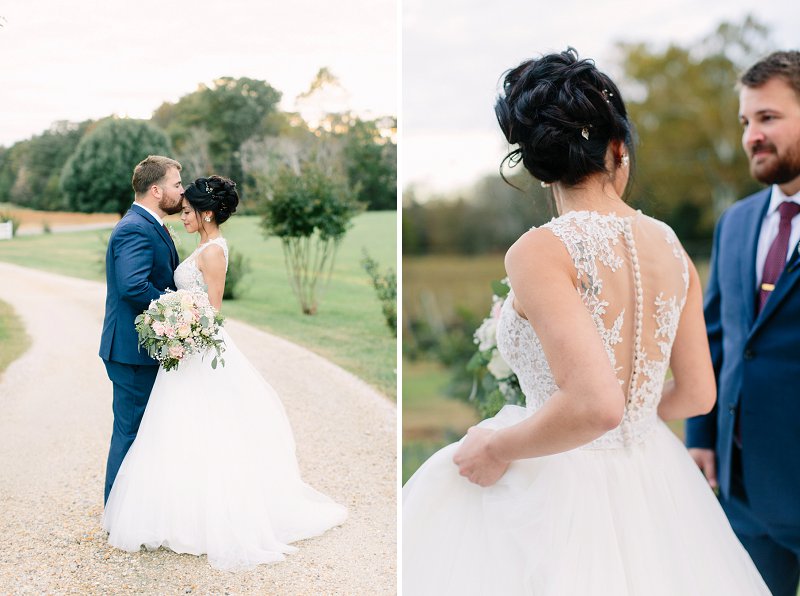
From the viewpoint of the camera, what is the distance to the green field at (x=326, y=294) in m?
3.63

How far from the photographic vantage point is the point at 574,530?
1.65 metres

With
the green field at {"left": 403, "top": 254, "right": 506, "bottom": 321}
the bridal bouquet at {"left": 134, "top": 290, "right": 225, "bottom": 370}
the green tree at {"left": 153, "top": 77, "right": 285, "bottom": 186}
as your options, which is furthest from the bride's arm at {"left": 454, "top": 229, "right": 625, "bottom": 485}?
the green field at {"left": 403, "top": 254, "right": 506, "bottom": 321}

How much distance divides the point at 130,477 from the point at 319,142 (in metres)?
3.23

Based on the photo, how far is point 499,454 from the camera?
166 cm

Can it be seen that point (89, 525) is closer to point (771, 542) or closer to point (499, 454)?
point (499, 454)

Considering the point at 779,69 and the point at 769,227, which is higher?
the point at 779,69

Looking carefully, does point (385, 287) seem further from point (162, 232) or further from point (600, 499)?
point (600, 499)

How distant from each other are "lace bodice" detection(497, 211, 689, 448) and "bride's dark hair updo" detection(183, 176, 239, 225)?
1969 millimetres

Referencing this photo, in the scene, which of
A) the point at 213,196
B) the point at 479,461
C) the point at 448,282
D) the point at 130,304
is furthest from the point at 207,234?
the point at 448,282

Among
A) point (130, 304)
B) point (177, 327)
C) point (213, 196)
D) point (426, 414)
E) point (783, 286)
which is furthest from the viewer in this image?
point (426, 414)

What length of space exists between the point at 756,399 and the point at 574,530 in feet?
3.32

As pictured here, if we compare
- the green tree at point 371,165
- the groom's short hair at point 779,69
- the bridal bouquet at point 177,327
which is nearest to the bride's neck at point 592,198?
the groom's short hair at point 779,69

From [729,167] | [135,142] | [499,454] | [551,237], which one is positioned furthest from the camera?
[729,167]

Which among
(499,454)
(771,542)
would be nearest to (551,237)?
(499,454)
